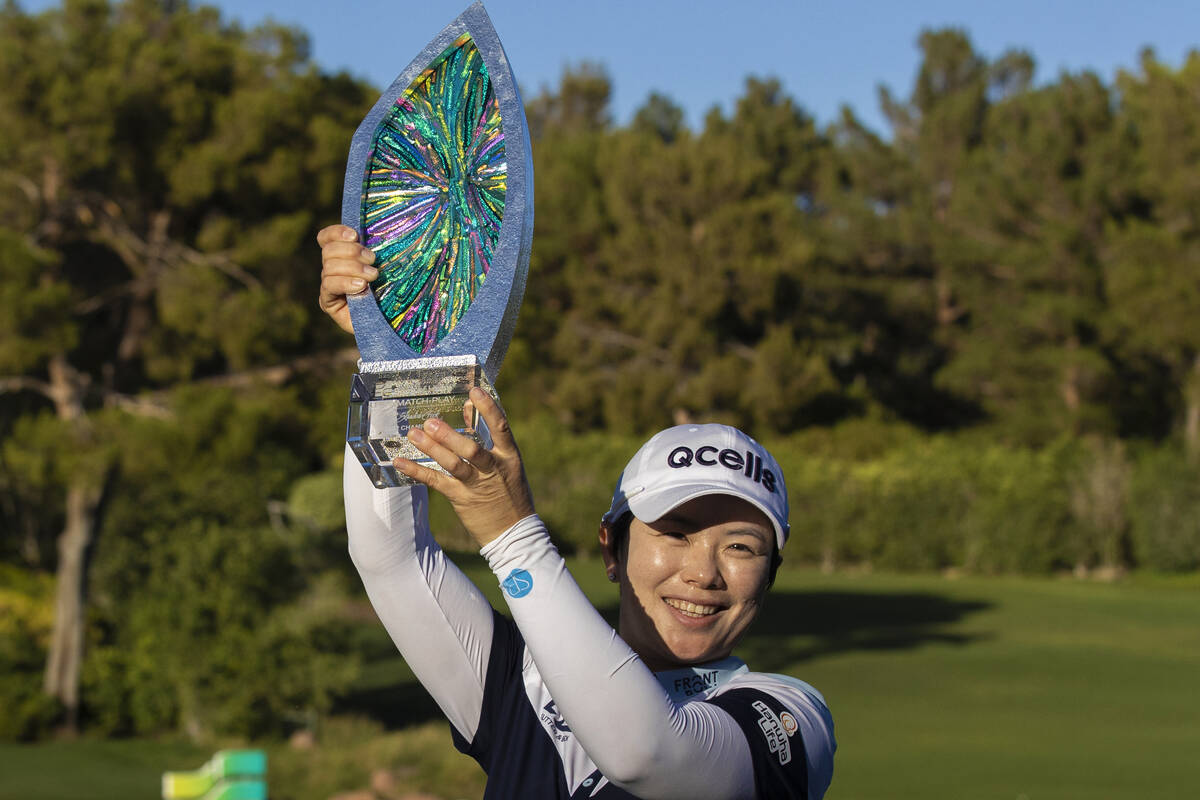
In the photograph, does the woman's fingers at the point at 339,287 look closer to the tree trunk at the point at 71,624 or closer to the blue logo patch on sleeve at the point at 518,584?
the blue logo patch on sleeve at the point at 518,584

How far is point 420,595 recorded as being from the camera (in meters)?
2.08

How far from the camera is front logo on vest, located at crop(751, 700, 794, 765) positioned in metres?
1.85

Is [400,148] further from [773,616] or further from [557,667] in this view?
[773,616]

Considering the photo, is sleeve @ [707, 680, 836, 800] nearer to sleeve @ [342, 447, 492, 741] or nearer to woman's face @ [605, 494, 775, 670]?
woman's face @ [605, 494, 775, 670]

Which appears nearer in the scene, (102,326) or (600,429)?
(102,326)

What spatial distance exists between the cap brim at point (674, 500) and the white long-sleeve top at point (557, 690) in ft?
0.73

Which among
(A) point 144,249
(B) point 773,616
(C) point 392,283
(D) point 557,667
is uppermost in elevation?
→ (A) point 144,249

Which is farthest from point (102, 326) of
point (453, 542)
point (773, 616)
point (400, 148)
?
point (400, 148)

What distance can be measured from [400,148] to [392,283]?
214 mm

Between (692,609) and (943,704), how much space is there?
17.7 meters

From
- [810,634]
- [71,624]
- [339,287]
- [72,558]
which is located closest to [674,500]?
[339,287]

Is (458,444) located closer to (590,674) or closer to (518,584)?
(518,584)

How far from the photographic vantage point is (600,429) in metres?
40.1

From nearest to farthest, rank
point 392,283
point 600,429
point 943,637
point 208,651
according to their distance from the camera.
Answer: point 392,283
point 208,651
point 943,637
point 600,429
